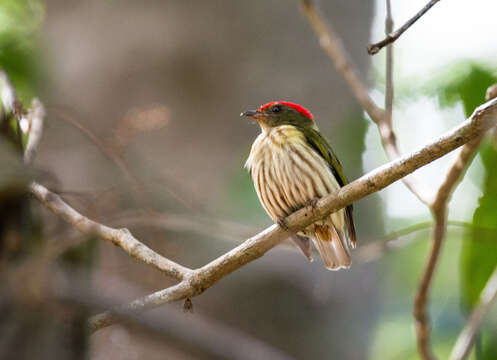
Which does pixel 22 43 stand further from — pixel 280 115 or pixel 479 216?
pixel 479 216

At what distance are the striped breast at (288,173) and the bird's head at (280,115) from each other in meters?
0.22

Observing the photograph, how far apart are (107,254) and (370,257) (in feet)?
6.09

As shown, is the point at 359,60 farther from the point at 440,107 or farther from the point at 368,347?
the point at 368,347

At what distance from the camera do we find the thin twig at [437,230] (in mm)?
2918

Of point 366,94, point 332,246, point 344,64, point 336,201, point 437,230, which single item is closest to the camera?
point 336,201

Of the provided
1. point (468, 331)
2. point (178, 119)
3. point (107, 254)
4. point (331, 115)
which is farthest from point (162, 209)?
point (468, 331)

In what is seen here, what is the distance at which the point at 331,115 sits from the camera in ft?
16.0

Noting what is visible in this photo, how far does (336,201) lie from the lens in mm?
2820

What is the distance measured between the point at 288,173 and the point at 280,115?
707 millimetres

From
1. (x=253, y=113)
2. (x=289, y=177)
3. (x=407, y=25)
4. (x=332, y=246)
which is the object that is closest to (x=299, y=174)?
(x=289, y=177)

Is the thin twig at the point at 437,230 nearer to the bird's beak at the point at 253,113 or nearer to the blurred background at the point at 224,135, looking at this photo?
the blurred background at the point at 224,135

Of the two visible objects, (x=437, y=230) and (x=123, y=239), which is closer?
(x=123, y=239)

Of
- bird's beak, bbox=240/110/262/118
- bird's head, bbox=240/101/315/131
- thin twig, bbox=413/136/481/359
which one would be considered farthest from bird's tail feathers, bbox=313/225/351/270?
bird's beak, bbox=240/110/262/118

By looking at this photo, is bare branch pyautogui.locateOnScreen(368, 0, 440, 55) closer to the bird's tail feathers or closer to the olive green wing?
the olive green wing
